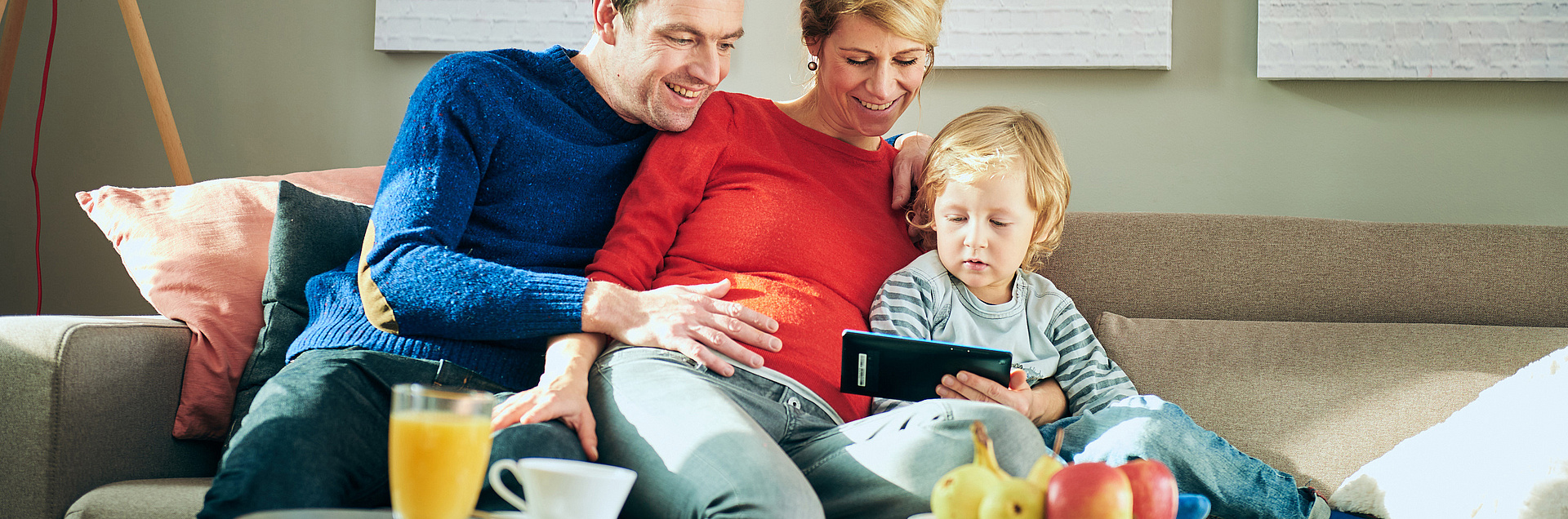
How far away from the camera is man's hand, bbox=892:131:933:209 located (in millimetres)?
1547

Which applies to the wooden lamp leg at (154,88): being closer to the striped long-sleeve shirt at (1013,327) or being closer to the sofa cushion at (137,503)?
the sofa cushion at (137,503)

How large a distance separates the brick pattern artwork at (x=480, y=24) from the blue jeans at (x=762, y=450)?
4.05 feet

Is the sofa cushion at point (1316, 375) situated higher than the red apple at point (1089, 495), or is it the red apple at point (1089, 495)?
the red apple at point (1089, 495)

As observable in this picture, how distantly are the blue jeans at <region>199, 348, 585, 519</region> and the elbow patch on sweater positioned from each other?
37mm

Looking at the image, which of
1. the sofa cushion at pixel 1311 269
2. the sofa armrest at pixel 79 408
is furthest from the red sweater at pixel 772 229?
the sofa armrest at pixel 79 408

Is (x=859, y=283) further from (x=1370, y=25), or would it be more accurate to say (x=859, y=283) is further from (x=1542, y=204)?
(x=1542, y=204)

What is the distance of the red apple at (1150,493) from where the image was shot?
2.34 ft

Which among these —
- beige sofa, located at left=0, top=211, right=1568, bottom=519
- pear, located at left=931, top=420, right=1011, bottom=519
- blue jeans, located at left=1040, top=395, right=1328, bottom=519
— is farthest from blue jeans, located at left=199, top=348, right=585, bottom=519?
blue jeans, located at left=1040, top=395, right=1328, bottom=519

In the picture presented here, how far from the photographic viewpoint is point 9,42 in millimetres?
1993

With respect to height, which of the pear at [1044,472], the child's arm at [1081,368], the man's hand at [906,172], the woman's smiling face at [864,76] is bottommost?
the child's arm at [1081,368]

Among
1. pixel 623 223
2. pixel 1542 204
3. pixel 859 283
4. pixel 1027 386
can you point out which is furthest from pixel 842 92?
pixel 1542 204

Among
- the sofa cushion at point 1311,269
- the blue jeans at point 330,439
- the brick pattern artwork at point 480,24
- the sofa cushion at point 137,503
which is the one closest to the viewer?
the blue jeans at point 330,439

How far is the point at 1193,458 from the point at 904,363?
16.6 inches

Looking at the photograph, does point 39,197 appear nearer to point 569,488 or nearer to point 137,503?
point 137,503
